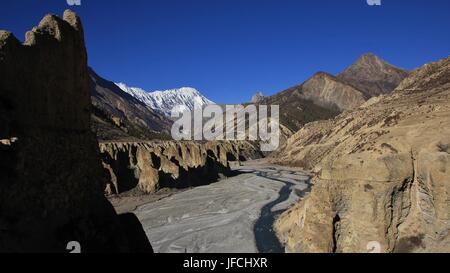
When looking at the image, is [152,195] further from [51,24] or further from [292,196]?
[51,24]

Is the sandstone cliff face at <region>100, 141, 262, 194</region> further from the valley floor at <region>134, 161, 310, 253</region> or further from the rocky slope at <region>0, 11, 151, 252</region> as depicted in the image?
the rocky slope at <region>0, 11, 151, 252</region>

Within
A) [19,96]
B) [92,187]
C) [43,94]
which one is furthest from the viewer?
[92,187]

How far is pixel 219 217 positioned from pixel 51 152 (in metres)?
29.1

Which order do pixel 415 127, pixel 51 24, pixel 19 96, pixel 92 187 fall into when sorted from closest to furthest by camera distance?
pixel 19 96 → pixel 51 24 → pixel 92 187 → pixel 415 127

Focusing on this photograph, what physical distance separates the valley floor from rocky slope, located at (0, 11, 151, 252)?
14.9 meters

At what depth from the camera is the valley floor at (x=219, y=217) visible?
107ft

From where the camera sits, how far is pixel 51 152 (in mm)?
14344

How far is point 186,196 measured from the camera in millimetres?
58906

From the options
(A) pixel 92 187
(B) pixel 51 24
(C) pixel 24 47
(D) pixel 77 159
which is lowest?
(A) pixel 92 187

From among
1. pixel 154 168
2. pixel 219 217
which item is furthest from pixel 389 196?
pixel 154 168

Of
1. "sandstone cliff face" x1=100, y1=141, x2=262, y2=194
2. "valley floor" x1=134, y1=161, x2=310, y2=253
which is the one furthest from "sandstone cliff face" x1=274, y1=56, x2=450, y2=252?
"sandstone cliff face" x1=100, y1=141, x2=262, y2=194

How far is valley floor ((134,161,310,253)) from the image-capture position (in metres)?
32.5
